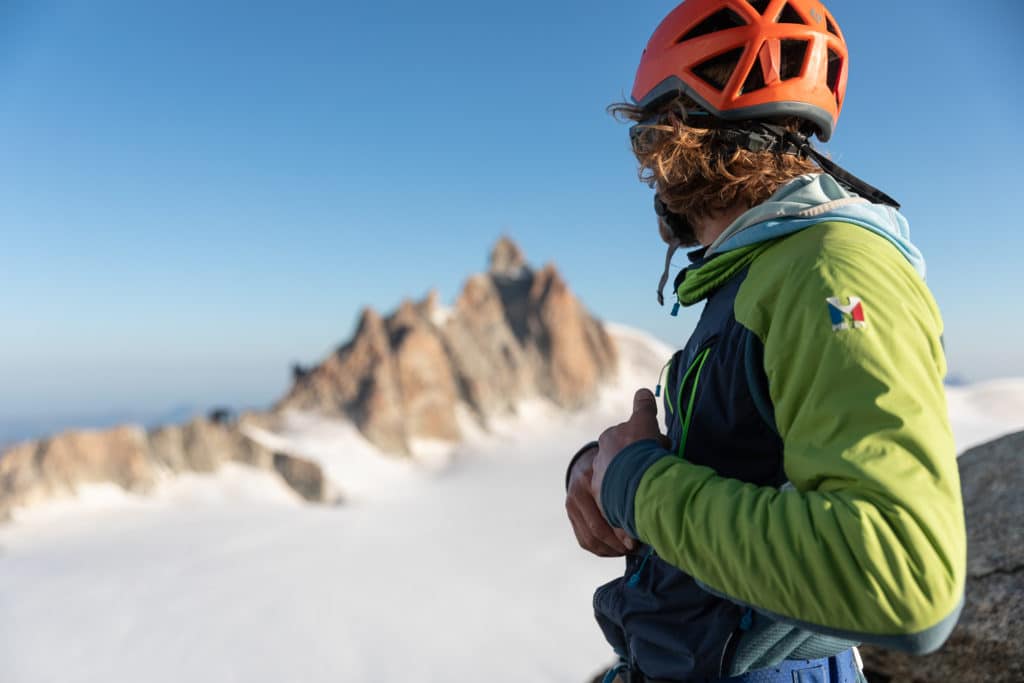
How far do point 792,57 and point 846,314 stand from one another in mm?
1284

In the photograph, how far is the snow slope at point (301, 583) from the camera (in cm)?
3716

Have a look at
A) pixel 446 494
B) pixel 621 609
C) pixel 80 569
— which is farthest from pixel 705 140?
pixel 446 494

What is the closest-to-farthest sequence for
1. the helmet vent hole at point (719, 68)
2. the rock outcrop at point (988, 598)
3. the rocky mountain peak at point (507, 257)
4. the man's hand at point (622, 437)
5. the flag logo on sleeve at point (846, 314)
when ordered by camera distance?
the flag logo on sleeve at point (846, 314)
the man's hand at point (622, 437)
the helmet vent hole at point (719, 68)
the rock outcrop at point (988, 598)
the rocky mountain peak at point (507, 257)

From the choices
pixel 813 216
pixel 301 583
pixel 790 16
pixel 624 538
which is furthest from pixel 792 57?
pixel 301 583

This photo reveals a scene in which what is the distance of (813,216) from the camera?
150 cm

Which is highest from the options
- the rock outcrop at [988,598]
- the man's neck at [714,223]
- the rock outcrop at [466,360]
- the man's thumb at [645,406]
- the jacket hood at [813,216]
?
the rock outcrop at [466,360]

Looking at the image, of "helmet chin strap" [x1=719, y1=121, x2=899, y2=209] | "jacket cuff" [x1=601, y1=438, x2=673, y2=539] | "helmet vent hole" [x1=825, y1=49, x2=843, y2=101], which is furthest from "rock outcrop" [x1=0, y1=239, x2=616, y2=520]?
"helmet vent hole" [x1=825, y1=49, x2=843, y2=101]

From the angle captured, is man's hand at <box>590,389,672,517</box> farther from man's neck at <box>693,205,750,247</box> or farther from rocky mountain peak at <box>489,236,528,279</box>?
rocky mountain peak at <box>489,236,528,279</box>

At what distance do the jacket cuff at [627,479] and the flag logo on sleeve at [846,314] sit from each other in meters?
0.47

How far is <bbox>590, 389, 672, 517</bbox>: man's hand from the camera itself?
158 centimetres

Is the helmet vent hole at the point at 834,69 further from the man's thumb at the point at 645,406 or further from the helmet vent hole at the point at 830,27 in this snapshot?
Result: the man's thumb at the point at 645,406

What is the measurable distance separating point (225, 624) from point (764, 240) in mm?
46204

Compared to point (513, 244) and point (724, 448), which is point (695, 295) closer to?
point (724, 448)

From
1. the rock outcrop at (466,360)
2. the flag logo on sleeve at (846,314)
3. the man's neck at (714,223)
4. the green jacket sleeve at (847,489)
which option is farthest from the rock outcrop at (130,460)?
the flag logo on sleeve at (846,314)
